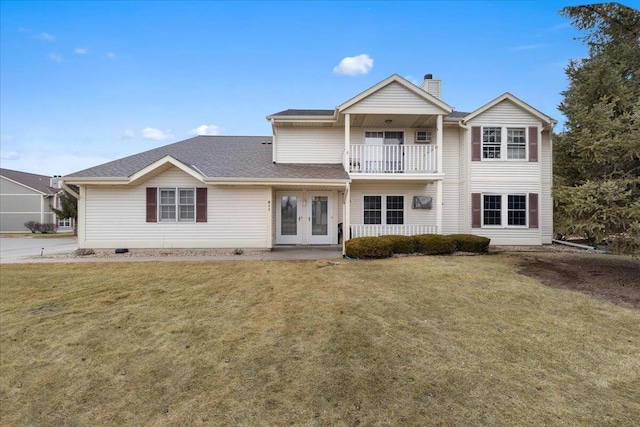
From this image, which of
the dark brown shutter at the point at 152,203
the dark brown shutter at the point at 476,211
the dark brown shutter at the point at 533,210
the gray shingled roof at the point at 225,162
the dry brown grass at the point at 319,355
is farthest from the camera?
the dark brown shutter at the point at 476,211

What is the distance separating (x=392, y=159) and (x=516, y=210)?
245 inches

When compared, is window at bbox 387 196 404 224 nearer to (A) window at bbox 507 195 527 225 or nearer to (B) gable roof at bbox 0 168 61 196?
(A) window at bbox 507 195 527 225

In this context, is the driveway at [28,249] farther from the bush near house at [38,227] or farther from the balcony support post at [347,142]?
the bush near house at [38,227]

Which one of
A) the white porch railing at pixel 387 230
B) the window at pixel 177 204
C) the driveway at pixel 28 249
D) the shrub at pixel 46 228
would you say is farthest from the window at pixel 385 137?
the shrub at pixel 46 228

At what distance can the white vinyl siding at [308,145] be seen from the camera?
1338 centimetres

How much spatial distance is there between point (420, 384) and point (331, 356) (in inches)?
45.0

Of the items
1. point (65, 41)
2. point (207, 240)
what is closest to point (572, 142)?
point (207, 240)

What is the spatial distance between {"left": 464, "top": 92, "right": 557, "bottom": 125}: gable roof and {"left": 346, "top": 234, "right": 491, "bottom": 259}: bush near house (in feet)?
18.0

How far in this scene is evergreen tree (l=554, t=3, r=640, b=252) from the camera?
6953mm

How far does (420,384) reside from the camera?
316 cm

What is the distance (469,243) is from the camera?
35.9 feet

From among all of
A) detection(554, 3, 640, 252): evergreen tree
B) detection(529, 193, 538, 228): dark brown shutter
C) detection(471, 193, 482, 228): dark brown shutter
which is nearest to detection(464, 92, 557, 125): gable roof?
detection(529, 193, 538, 228): dark brown shutter

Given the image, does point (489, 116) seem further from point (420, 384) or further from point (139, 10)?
point (139, 10)

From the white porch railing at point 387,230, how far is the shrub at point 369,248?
143cm
